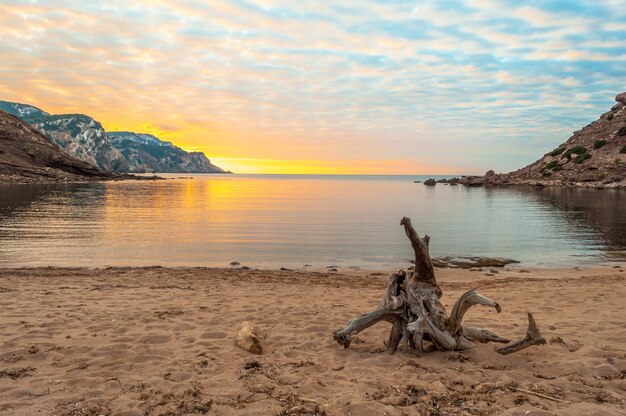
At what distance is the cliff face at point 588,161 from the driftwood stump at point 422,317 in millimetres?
93790

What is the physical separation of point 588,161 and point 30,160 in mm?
149627

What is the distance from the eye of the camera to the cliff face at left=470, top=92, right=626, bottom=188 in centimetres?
8994

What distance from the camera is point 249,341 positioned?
8031 millimetres

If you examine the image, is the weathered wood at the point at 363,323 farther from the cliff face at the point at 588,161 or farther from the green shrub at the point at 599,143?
the green shrub at the point at 599,143

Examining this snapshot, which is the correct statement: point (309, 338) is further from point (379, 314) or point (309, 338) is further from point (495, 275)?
point (495, 275)

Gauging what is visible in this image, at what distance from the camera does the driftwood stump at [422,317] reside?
24.9 feet

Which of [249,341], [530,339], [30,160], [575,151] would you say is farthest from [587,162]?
[30,160]

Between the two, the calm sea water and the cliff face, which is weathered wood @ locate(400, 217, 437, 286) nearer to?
the calm sea water

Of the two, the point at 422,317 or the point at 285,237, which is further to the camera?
the point at 285,237

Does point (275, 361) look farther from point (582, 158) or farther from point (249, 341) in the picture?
point (582, 158)

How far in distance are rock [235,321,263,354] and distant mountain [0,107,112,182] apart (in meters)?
112

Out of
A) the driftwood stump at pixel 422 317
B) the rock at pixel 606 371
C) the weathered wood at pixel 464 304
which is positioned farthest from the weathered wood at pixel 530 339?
the rock at pixel 606 371

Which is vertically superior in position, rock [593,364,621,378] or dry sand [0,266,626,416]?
rock [593,364,621,378]

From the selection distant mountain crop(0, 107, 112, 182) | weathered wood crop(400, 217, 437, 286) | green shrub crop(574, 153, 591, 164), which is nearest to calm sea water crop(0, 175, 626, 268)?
weathered wood crop(400, 217, 437, 286)
